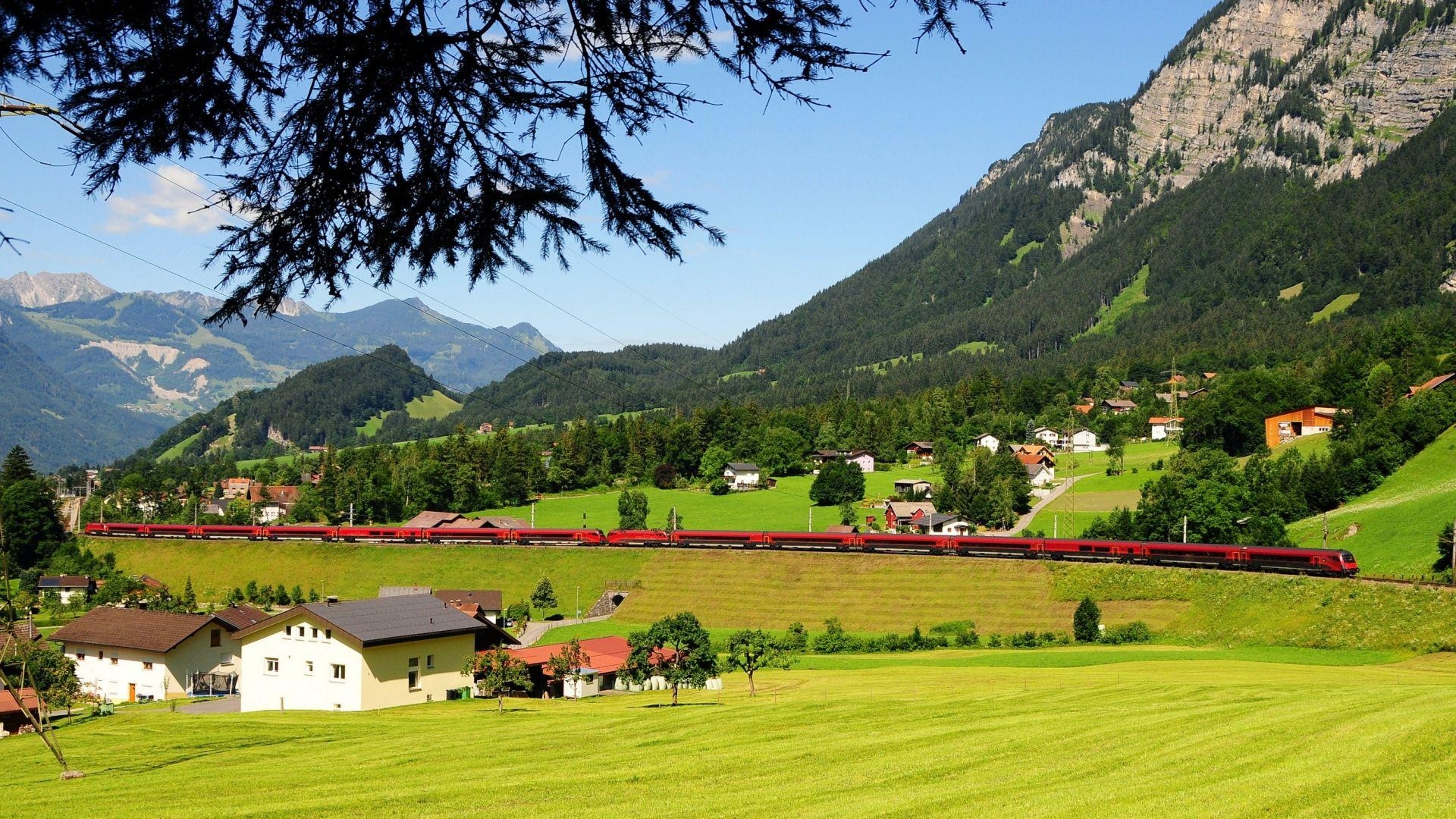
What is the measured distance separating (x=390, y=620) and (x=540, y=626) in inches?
1027

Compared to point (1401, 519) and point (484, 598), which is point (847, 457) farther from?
point (1401, 519)

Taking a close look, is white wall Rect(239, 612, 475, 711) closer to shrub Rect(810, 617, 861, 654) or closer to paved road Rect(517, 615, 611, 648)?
paved road Rect(517, 615, 611, 648)

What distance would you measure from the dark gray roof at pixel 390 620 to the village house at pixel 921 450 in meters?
96.5

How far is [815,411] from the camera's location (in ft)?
489

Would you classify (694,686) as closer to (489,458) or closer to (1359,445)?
(1359,445)

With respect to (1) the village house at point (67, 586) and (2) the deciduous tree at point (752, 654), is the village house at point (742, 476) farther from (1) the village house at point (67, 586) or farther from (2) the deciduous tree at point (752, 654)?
(2) the deciduous tree at point (752, 654)

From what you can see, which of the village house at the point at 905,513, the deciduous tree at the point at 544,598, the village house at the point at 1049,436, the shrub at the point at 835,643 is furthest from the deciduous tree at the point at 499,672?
the village house at the point at 1049,436

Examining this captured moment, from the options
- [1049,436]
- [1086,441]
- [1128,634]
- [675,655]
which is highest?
[1049,436]

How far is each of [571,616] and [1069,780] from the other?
56115 mm

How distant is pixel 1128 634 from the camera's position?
54438 millimetres

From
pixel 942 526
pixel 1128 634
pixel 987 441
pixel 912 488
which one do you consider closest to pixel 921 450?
pixel 987 441

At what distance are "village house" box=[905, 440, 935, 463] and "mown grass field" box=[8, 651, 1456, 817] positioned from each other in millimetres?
101356

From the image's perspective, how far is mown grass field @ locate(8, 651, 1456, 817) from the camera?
51.5ft

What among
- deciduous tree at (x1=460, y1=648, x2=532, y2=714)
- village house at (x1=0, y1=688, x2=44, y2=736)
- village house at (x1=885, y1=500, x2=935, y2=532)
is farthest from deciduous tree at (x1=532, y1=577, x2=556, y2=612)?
village house at (x1=0, y1=688, x2=44, y2=736)
